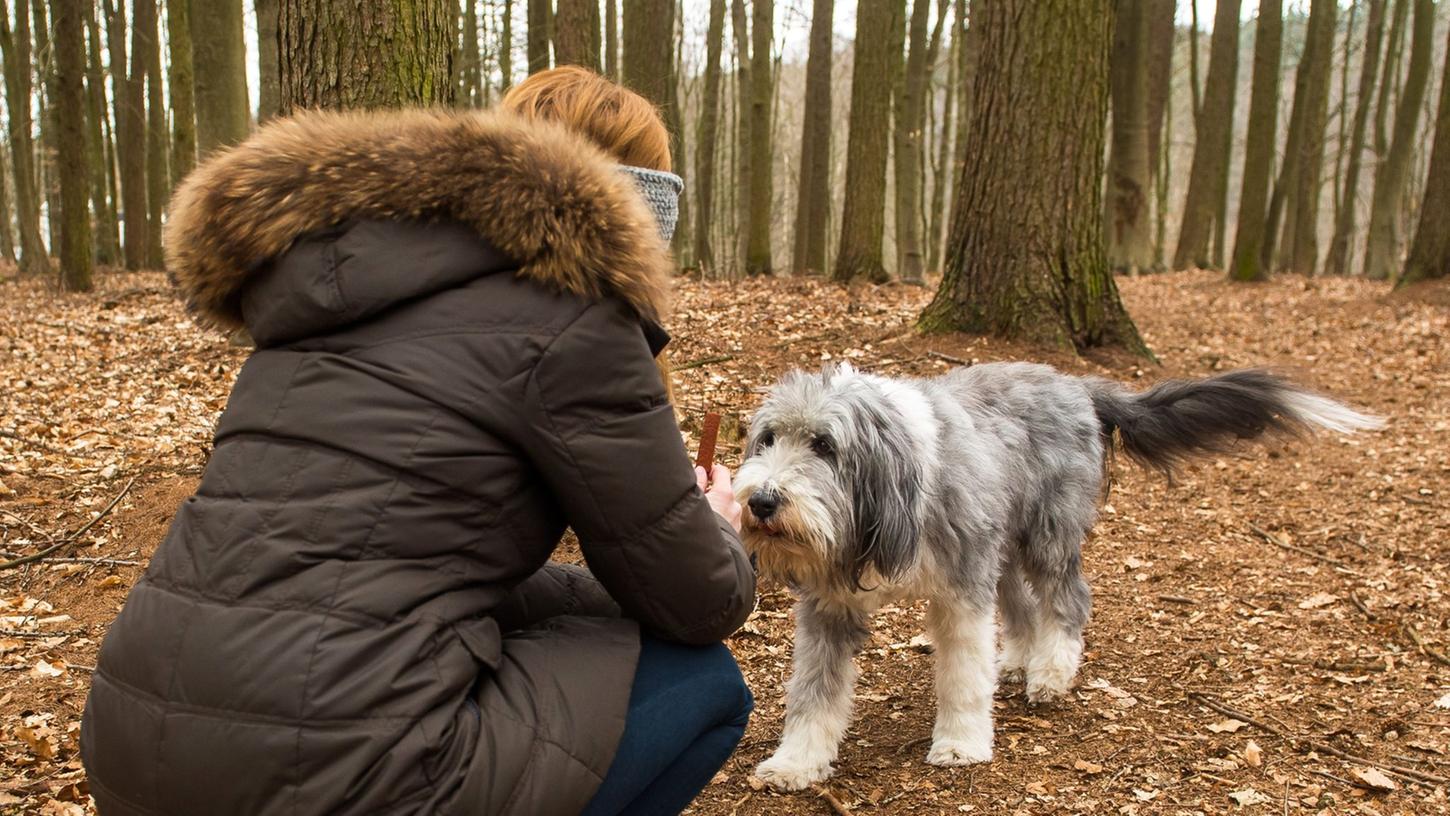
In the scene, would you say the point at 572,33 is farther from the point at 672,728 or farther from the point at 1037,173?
the point at 672,728

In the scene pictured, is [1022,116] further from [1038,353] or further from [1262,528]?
[1262,528]

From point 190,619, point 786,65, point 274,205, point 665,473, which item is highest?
point 786,65

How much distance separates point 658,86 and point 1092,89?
20.1ft

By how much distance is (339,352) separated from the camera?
2189 millimetres

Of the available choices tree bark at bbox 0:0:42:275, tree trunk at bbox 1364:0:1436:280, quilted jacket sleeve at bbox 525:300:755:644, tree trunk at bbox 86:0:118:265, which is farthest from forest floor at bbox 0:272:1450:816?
tree trunk at bbox 86:0:118:265

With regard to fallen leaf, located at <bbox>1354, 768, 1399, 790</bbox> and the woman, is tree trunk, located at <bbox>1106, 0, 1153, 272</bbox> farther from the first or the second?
the woman

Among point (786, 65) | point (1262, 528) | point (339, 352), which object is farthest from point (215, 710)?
point (786, 65)

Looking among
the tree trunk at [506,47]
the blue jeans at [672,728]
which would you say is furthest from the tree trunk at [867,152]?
the blue jeans at [672,728]

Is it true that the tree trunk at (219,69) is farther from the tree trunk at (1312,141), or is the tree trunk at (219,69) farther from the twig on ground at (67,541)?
the tree trunk at (1312,141)

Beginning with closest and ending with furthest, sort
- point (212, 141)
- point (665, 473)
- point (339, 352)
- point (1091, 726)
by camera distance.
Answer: point (339, 352) → point (665, 473) → point (1091, 726) → point (212, 141)

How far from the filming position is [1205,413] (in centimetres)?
487

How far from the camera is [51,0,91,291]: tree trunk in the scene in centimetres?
1285

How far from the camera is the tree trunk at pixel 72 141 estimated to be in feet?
42.2

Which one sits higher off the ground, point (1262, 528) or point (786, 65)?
point (786, 65)
